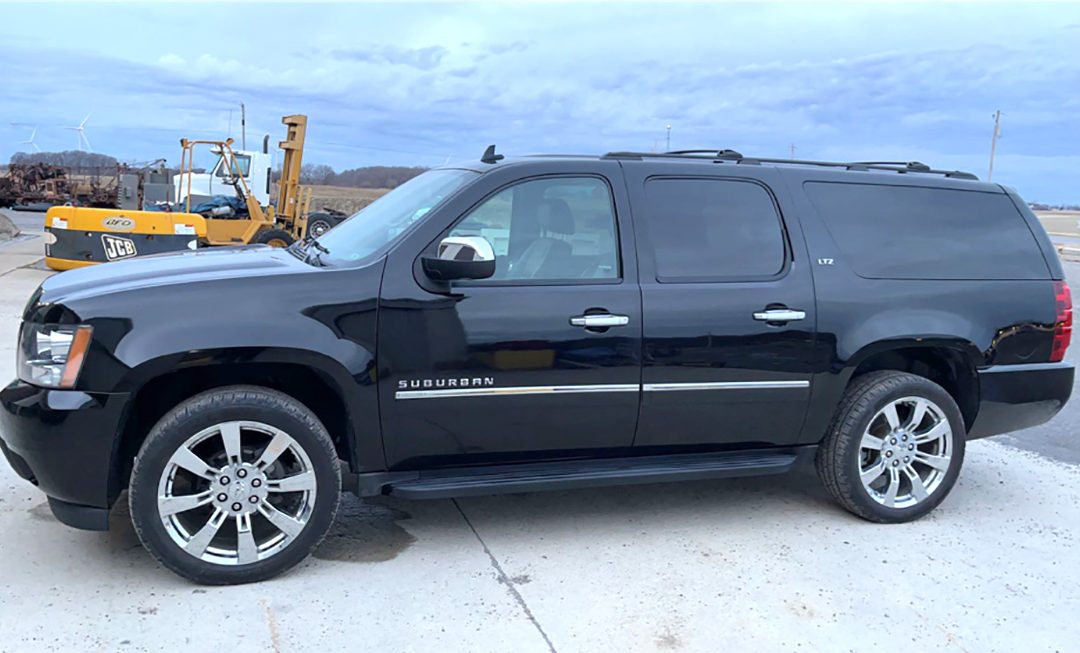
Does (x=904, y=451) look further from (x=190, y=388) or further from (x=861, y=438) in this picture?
(x=190, y=388)

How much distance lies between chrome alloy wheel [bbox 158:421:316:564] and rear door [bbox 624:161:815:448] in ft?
5.36

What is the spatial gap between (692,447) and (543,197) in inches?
57.5

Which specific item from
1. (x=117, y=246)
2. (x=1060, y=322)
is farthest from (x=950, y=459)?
(x=117, y=246)

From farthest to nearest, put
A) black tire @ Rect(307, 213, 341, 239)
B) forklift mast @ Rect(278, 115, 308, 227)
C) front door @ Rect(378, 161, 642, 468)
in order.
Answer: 1. black tire @ Rect(307, 213, 341, 239)
2. forklift mast @ Rect(278, 115, 308, 227)
3. front door @ Rect(378, 161, 642, 468)

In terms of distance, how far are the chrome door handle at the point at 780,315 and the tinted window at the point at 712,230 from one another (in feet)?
0.66

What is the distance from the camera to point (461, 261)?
383 cm

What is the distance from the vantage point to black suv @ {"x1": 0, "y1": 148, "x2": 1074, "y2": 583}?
3.64 m

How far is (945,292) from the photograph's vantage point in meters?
4.73

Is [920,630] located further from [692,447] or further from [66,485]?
[66,485]

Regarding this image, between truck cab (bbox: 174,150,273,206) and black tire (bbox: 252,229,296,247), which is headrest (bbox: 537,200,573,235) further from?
truck cab (bbox: 174,150,273,206)

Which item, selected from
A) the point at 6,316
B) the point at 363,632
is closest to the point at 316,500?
the point at 363,632

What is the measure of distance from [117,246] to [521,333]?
1158 centimetres

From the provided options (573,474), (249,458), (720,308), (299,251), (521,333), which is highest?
(299,251)

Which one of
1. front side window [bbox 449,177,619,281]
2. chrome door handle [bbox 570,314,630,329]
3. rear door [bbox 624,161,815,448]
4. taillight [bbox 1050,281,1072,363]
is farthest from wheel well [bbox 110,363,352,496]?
taillight [bbox 1050,281,1072,363]
